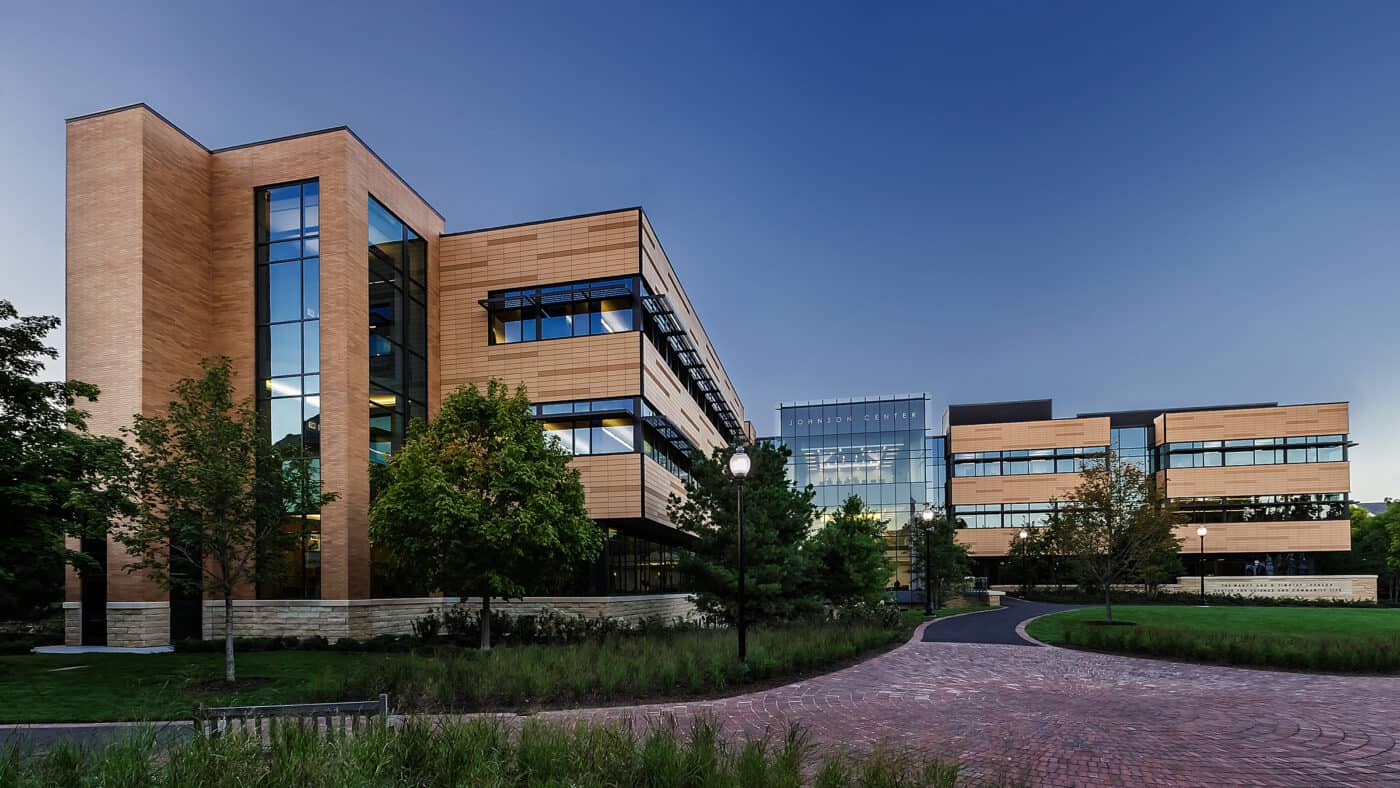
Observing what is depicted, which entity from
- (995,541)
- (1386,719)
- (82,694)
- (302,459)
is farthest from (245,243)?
(995,541)

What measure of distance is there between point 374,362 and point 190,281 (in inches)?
259

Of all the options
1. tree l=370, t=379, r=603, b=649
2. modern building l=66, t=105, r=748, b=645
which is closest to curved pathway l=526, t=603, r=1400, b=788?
tree l=370, t=379, r=603, b=649

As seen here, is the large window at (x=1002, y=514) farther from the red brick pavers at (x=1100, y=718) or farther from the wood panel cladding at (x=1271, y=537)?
the red brick pavers at (x=1100, y=718)

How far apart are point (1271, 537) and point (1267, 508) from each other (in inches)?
92.5

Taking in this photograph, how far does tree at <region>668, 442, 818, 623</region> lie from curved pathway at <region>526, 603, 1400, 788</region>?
6.03m

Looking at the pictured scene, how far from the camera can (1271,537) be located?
2350 inches

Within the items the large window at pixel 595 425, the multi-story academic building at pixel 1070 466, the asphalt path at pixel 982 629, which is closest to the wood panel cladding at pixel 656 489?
the large window at pixel 595 425

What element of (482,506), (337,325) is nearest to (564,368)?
(337,325)

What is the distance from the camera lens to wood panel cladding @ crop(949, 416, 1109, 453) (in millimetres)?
64938

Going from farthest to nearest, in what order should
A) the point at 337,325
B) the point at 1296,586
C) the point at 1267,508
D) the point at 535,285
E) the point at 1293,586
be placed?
the point at 1267,508, the point at 1293,586, the point at 1296,586, the point at 535,285, the point at 337,325

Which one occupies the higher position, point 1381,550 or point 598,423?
point 598,423

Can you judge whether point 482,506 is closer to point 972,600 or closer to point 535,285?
point 535,285

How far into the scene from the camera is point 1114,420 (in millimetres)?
68875

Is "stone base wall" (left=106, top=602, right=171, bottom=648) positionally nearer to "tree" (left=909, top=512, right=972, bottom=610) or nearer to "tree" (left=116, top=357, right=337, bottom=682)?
"tree" (left=116, top=357, right=337, bottom=682)
